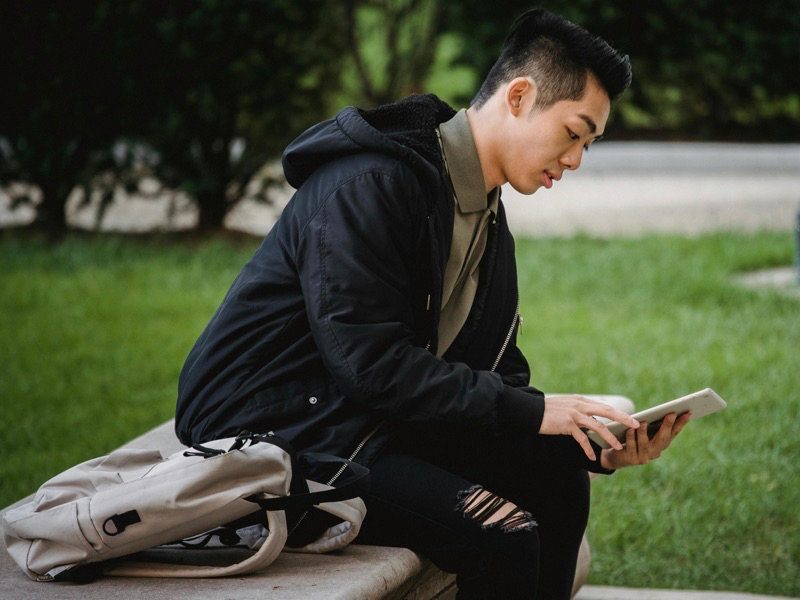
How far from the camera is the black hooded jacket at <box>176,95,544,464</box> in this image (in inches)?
90.7

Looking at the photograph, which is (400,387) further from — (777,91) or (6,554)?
(777,91)

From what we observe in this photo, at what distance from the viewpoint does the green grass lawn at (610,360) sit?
4.10 metres

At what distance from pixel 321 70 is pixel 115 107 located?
5.57ft

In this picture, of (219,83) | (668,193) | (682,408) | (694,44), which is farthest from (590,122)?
(694,44)

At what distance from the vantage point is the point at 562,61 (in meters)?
2.56

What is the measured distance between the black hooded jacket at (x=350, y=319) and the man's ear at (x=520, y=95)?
18 cm

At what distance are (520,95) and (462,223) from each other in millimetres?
311

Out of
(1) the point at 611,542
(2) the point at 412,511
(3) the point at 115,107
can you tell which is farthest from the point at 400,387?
(3) the point at 115,107

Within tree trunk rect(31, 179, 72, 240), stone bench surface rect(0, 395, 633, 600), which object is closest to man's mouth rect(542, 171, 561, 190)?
stone bench surface rect(0, 395, 633, 600)

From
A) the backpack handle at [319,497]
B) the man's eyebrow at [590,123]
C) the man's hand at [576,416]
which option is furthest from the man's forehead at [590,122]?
the backpack handle at [319,497]

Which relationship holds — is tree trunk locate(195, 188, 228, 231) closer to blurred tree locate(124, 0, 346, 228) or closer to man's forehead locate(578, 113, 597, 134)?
blurred tree locate(124, 0, 346, 228)

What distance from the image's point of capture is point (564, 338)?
255 inches

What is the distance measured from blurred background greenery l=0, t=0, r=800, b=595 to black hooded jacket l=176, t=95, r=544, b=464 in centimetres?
175

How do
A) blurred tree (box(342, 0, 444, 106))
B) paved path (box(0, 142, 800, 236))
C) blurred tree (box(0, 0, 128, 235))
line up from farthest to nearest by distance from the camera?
blurred tree (box(342, 0, 444, 106))
paved path (box(0, 142, 800, 236))
blurred tree (box(0, 0, 128, 235))
